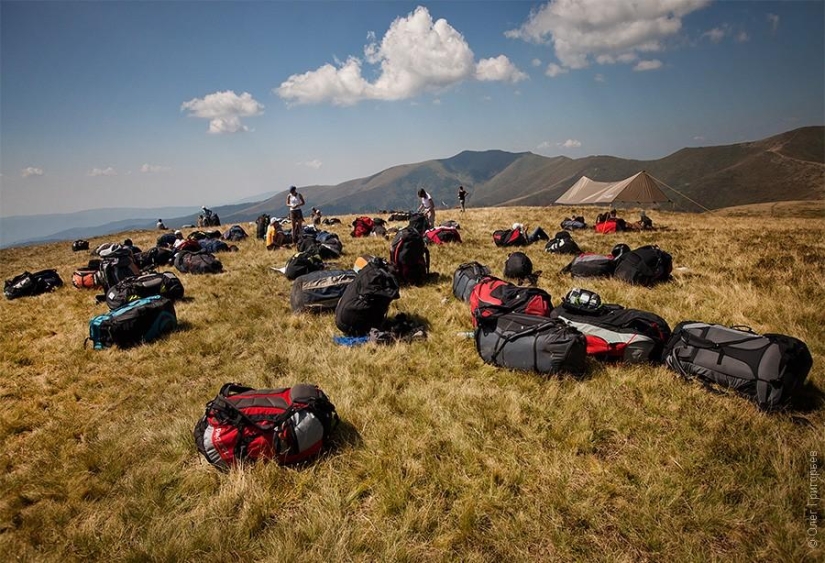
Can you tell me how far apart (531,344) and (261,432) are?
376cm

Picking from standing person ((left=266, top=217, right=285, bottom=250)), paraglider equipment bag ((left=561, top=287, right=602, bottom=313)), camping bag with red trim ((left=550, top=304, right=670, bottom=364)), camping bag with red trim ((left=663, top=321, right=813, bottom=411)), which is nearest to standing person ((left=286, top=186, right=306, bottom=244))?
standing person ((left=266, top=217, right=285, bottom=250))

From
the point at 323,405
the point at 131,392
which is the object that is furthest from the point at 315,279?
the point at 323,405

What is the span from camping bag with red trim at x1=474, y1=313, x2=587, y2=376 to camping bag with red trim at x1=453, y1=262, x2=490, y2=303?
8.38ft

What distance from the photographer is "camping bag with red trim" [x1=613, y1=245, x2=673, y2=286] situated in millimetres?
9055

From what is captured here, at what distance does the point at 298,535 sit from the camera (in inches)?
121

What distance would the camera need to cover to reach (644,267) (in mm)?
9055

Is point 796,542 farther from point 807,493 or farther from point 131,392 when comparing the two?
point 131,392

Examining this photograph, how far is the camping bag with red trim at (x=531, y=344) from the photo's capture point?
199 inches

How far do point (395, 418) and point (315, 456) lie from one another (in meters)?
1.04

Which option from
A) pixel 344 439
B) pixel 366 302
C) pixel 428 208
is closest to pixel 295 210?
pixel 428 208

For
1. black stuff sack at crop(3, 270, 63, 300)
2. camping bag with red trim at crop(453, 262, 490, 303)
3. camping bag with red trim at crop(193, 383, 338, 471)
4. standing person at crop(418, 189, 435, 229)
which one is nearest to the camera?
camping bag with red trim at crop(193, 383, 338, 471)

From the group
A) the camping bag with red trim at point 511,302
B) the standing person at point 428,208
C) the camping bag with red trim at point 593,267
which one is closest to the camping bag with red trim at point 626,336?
the camping bag with red trim at point 511,302

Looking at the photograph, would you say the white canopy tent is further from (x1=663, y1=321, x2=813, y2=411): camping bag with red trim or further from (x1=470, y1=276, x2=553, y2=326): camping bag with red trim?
(x1=663, y1=321, x2=813, y2=411): camping bag with red trim

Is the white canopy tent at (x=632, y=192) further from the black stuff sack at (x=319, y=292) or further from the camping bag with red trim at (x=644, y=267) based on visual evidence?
the black stuff sack at (x=319, y=292)
